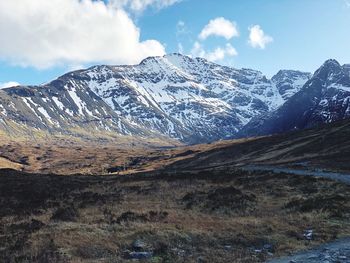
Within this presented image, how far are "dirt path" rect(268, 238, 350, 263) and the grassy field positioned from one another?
2.97 feet

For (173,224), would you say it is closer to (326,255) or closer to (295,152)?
(326,255)

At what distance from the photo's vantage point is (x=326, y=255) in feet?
59.3

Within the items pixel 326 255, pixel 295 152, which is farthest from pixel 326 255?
pixel 295 152

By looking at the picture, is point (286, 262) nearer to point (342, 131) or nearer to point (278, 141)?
point (342, 131)

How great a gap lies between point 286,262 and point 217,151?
432 ft

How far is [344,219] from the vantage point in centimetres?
2559

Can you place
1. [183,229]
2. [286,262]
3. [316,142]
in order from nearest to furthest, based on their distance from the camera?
[286,262]
[183,229]
[316,142]

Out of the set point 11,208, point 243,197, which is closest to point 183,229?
point 243,197

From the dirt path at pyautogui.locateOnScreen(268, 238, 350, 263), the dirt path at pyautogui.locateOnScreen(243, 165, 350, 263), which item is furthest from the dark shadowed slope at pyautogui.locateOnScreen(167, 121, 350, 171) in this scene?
the dirt path at pyautogui.locateOnScreen(268, 238, 350, 263)

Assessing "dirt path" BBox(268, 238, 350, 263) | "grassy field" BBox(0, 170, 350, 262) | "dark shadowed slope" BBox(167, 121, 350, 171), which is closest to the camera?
"dirt path" BBox(268, 238, 350, 263)

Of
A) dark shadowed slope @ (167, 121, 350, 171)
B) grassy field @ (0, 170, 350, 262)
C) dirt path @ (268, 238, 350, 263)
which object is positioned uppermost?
dark shadowed slope @ (167, 121, 350, 171)

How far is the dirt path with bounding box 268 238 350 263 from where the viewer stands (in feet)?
56.9

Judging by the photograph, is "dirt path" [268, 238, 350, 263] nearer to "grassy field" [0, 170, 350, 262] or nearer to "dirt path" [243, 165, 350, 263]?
"dirt path" [243, 165, 350, 263]

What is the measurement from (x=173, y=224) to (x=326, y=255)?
29.7ft
